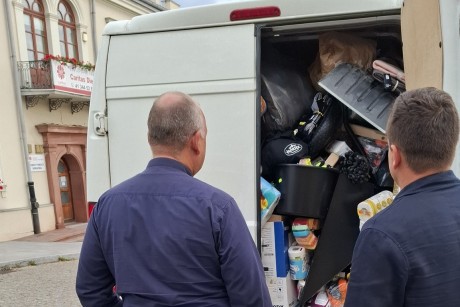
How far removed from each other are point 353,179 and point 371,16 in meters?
0.95

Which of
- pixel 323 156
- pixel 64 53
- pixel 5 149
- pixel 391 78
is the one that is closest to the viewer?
pixel 391 78

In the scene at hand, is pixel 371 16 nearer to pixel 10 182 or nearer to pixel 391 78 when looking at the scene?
pixel 391 78

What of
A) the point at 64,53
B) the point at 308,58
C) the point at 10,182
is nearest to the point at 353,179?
the point at 308,58

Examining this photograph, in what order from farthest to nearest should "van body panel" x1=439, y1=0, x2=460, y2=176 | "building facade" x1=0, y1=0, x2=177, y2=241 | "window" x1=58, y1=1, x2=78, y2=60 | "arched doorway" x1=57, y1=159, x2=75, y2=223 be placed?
"arched doorway" x1=57, y1=159, x2=75, y2=223 → "window" x1=58, y1=1, x2=78, y2=60 → "building facade" x1=0, y1=0, x2=177, y2=241 → "van body panel" x1=439, y1=0, x2=460, y2=176

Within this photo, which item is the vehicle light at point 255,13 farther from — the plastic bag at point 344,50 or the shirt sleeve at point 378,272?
the shirt sleeve at point 378,272

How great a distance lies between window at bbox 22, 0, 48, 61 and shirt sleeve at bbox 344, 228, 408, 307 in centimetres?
1178

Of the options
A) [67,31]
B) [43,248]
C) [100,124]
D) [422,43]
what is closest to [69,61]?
[67,31]

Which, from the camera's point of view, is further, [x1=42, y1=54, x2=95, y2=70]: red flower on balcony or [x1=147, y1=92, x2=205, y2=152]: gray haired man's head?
[x1=42, y1=54, x2=95, y2=70]: red flower on balcony

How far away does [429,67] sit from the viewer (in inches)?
72.6

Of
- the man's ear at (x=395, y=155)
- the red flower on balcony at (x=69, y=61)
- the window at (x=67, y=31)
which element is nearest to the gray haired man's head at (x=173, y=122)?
the man's ear at (x=395, y=155)

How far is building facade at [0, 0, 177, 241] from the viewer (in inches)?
403

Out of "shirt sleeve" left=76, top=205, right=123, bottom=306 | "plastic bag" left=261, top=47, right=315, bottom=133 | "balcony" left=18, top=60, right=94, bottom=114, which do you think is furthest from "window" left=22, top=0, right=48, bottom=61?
"shirt sleeve" left=76, top=205, right=123, bottom=306

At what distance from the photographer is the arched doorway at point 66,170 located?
11.2 metres

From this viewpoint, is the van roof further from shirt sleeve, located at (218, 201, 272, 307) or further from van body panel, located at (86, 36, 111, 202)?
shirt sleeve, located at (218, 201, 272, 307)
